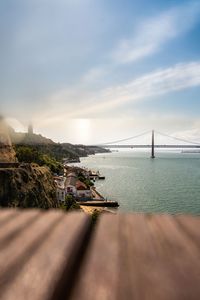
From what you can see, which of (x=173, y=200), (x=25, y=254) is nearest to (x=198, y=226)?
(x=25, y=254)

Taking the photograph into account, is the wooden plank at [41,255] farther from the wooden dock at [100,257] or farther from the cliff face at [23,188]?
the cliff face at [23,188]

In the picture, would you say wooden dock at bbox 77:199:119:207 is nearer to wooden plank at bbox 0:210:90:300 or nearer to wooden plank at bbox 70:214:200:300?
wooden plank at bbox 0:210:90:300

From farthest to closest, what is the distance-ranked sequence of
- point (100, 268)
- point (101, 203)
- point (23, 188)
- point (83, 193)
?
point (83, 193)
point (101, 203)
point (23, 188)
point (100, 268)

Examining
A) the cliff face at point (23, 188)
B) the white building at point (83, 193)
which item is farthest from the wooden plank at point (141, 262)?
the white building at point (83, 193)

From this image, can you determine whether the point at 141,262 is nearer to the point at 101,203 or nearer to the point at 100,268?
the point at 100,268

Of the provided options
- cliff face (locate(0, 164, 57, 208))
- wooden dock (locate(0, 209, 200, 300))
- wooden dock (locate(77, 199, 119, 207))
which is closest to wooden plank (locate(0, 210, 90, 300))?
wooden dock (locate(0, 209, 200, 300))

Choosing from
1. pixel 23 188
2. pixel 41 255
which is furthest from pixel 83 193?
pixel 41 255
